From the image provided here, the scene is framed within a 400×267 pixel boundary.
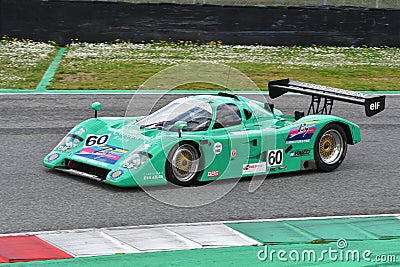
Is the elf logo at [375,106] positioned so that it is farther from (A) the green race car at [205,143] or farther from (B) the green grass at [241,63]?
(B) the green grass at [241,63]

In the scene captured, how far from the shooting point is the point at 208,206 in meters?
8.61

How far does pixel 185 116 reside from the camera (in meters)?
9.57

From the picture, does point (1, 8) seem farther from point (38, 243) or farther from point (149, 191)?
point (38, 243)

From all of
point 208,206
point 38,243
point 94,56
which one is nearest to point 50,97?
point 94,56

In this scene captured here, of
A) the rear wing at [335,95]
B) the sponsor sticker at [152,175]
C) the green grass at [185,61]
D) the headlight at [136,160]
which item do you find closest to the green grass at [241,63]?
the green grass at [185,61]

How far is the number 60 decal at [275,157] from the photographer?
9.80 meters

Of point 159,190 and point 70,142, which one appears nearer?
point 159,190

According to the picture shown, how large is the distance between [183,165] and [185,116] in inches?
27.7

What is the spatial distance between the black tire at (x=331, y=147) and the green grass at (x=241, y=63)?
6.92 metres

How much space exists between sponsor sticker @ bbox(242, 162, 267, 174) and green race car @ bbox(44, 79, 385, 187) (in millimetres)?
12

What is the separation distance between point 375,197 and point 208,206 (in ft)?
6.55

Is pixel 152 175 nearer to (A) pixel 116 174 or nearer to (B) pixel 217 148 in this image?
(A) pixel 116 174

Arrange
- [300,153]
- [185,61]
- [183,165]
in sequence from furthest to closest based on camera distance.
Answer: [185,61]
[300,153]
[183,165]

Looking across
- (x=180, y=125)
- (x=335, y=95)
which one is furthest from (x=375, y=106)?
(x=180, y=125)
